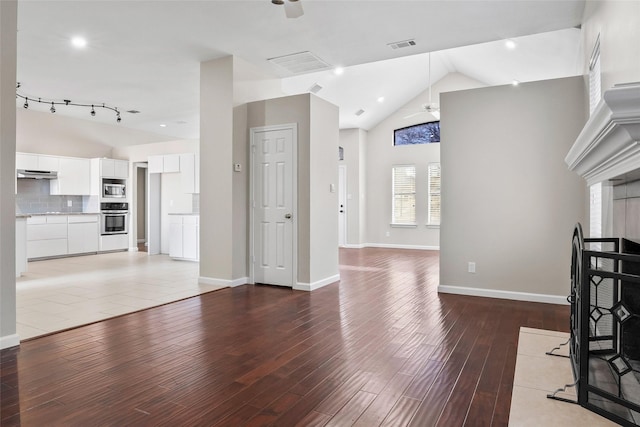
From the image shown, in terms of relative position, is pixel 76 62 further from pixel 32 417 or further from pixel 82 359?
pixel 32 417

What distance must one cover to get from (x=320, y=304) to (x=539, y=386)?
8.60 ft

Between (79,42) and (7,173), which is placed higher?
(79,42)

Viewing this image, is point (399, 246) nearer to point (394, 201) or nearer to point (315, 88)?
point (394, 201)

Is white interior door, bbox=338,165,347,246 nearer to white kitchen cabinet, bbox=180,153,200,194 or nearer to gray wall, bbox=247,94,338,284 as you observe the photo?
white kitchen cabinet, bbox=180,153,200,194

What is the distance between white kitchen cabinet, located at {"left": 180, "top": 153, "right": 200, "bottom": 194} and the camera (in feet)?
26.8

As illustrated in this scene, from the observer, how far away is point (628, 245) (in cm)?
200

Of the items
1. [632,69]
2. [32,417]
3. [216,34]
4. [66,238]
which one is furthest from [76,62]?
[632,69]

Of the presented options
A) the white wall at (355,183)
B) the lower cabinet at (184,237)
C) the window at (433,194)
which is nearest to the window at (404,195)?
the window at (433,194)

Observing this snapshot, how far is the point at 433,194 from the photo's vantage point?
986cm

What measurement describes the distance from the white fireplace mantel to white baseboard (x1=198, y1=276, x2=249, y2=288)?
168 inches

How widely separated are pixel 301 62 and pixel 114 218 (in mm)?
6129

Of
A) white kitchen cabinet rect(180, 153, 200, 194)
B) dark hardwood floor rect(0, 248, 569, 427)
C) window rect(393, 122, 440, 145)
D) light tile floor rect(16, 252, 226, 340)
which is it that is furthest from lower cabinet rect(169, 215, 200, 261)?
window rect(393, 122, 440, 145)

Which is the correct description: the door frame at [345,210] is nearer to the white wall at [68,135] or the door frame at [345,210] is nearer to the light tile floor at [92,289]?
the light tile floor at [92,289]

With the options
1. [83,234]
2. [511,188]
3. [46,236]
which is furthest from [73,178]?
[511,188]
